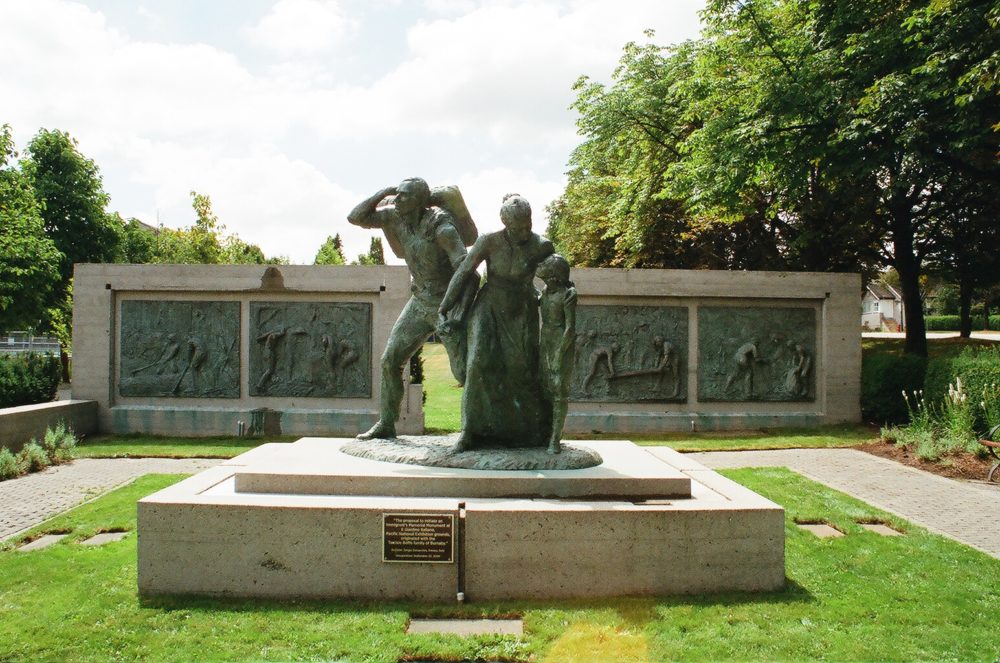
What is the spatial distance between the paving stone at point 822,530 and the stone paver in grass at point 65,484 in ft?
26.8

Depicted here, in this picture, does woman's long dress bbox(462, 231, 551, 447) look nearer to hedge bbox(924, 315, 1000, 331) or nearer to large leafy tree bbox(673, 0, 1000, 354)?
large leafy tree bbox(673, 0, 1000, 354)

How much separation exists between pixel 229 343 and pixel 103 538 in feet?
25.3

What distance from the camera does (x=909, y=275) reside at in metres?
18.6

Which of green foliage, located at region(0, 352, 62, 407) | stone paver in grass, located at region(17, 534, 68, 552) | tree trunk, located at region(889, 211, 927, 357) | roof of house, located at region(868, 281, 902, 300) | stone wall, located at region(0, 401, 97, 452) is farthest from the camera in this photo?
roof of house, located at region(868, 281, 902, 300)

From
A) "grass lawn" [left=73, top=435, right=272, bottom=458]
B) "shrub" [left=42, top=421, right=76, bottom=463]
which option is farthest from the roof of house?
"shrub" [left=42, top=421, right=76, bottom=463]

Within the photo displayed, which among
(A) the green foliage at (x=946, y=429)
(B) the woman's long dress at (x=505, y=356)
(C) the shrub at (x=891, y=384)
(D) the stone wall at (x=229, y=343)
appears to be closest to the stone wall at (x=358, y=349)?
(D) the stone wall at (x=229, y=343)

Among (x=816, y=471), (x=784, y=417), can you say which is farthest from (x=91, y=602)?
(x=784, y=417)

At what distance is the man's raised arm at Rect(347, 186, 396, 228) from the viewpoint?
6.55 m

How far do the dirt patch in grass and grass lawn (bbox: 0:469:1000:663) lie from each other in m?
4.86

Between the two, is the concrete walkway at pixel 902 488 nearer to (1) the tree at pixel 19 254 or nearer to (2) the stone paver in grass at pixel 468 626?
(2) the stone paver in grass at pixel 468 626

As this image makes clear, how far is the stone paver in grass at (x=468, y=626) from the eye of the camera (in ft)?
14.1

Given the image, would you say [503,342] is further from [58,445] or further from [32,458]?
[58,445]

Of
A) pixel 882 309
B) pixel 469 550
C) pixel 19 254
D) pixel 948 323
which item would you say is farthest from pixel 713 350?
pixel 882 309

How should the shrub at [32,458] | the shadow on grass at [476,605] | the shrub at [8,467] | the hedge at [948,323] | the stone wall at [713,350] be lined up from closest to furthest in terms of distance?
the shadow on grass at [476,605]
the shrub at [8,467]
the shrub at [32,458]
the stone wall at [713,350]
the hedge at [948,323]
